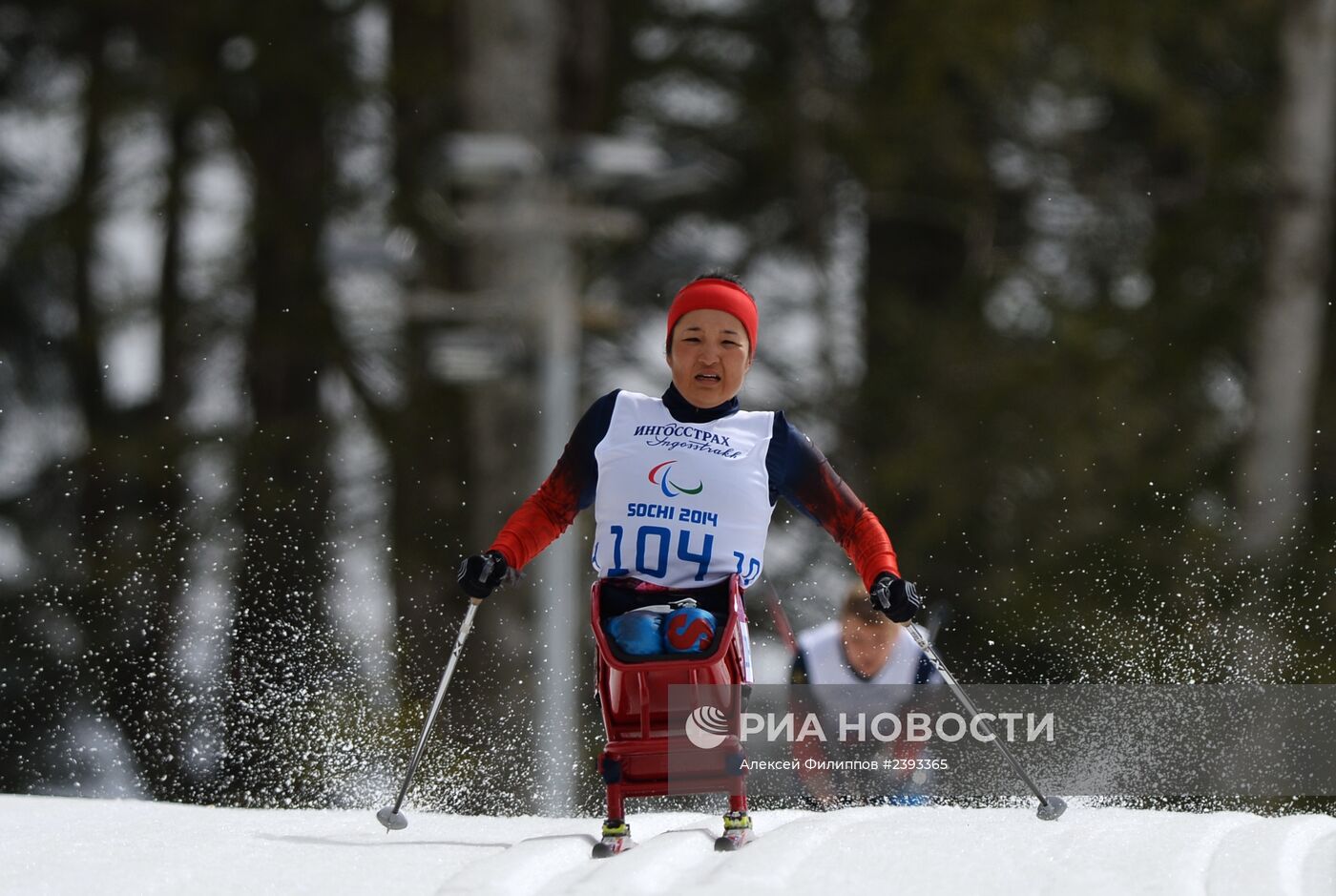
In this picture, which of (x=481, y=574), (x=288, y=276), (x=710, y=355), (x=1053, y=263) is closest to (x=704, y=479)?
(x=710, y=355)

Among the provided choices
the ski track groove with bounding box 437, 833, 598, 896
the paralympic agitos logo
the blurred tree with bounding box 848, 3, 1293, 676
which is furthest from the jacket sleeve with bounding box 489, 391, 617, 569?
the blurred tree with bounding box 848, 3, 1293, 676

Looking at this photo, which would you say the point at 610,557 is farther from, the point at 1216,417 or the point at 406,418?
the point at 1216,417

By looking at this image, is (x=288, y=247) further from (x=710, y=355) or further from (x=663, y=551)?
(x=663, y=551)

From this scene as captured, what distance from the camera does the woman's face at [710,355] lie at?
14.0 ft

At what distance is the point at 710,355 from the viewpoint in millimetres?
4273

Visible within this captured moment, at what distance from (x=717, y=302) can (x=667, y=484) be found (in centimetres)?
46

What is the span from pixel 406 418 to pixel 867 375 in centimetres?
379

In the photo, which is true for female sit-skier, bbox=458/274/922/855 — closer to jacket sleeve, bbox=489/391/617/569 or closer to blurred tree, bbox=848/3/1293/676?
jacket sleeve, bbox=489/391/617/569

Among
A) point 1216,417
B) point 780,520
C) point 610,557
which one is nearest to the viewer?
point 610,557

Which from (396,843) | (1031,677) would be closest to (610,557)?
(396,843)

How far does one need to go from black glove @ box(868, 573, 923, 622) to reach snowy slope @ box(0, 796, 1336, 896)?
1.72ft

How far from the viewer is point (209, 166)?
14805mm

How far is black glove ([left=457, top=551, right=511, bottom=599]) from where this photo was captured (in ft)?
13.9

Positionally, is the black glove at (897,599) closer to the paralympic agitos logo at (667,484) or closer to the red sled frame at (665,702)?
the red sled frame at (665,702)
